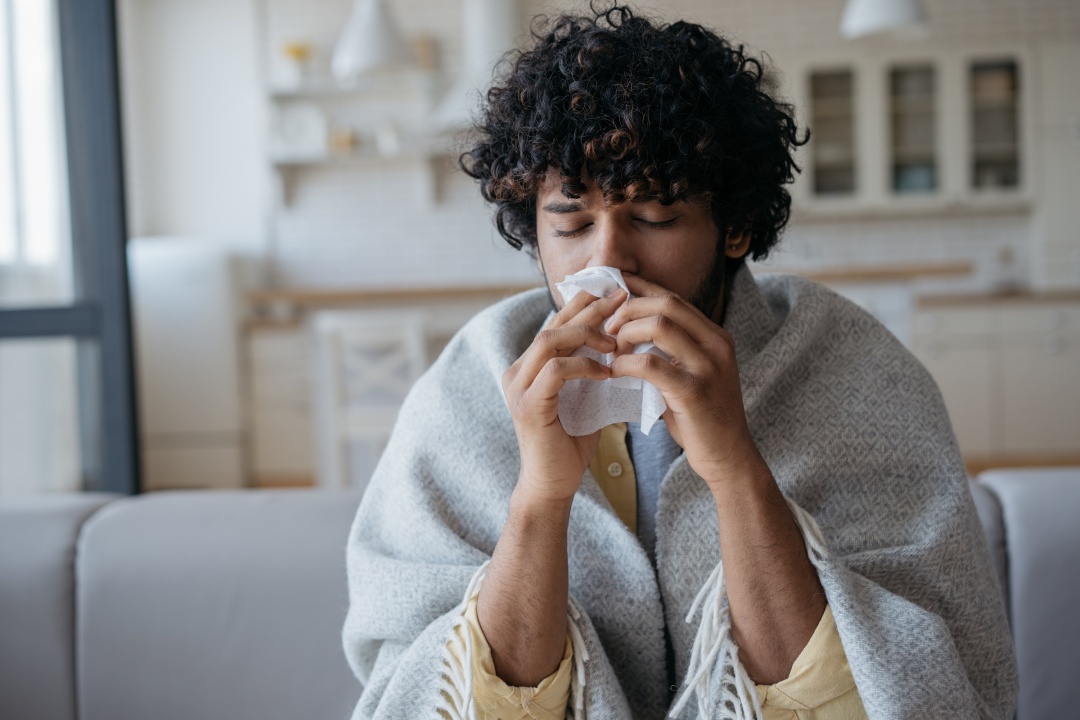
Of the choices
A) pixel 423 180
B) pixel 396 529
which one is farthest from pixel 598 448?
pixel 423 180

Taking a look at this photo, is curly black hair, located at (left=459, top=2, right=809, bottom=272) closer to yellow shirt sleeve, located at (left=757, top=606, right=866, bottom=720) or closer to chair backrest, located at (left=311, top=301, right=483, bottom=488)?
yellow shirt sleeve, located at (left=757, top=606, right=866, bottom=720)

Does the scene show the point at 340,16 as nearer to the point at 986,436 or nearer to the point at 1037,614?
the point at 986,436

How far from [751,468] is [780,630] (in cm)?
18

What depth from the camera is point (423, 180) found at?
6.27 metres

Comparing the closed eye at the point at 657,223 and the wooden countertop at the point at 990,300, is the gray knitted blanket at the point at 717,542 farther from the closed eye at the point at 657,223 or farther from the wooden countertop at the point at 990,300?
the wooden countertop at the point at 990,300

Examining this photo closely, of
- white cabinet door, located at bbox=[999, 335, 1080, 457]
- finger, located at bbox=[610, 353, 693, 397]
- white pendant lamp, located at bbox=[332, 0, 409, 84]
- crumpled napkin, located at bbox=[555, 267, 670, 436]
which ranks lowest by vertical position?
white cabinet door, located at bbox=[999, 335, 1080, 457]

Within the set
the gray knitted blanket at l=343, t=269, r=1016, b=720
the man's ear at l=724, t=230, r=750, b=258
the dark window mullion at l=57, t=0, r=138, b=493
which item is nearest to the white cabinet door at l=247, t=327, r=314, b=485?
the dark window mullion at l=57, t=0, r=138, b=493

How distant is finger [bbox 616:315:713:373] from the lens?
1012 mm

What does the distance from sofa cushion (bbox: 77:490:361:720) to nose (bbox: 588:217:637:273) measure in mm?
633

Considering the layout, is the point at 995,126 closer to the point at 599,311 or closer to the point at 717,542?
the point at 717,542

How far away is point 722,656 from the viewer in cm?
109

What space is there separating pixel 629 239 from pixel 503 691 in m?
0.51

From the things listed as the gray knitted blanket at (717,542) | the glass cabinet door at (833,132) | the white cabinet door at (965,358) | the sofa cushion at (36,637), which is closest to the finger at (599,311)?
the gray knitted blanket at (717,542)

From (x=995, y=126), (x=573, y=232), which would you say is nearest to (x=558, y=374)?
(x=573, y=232)
